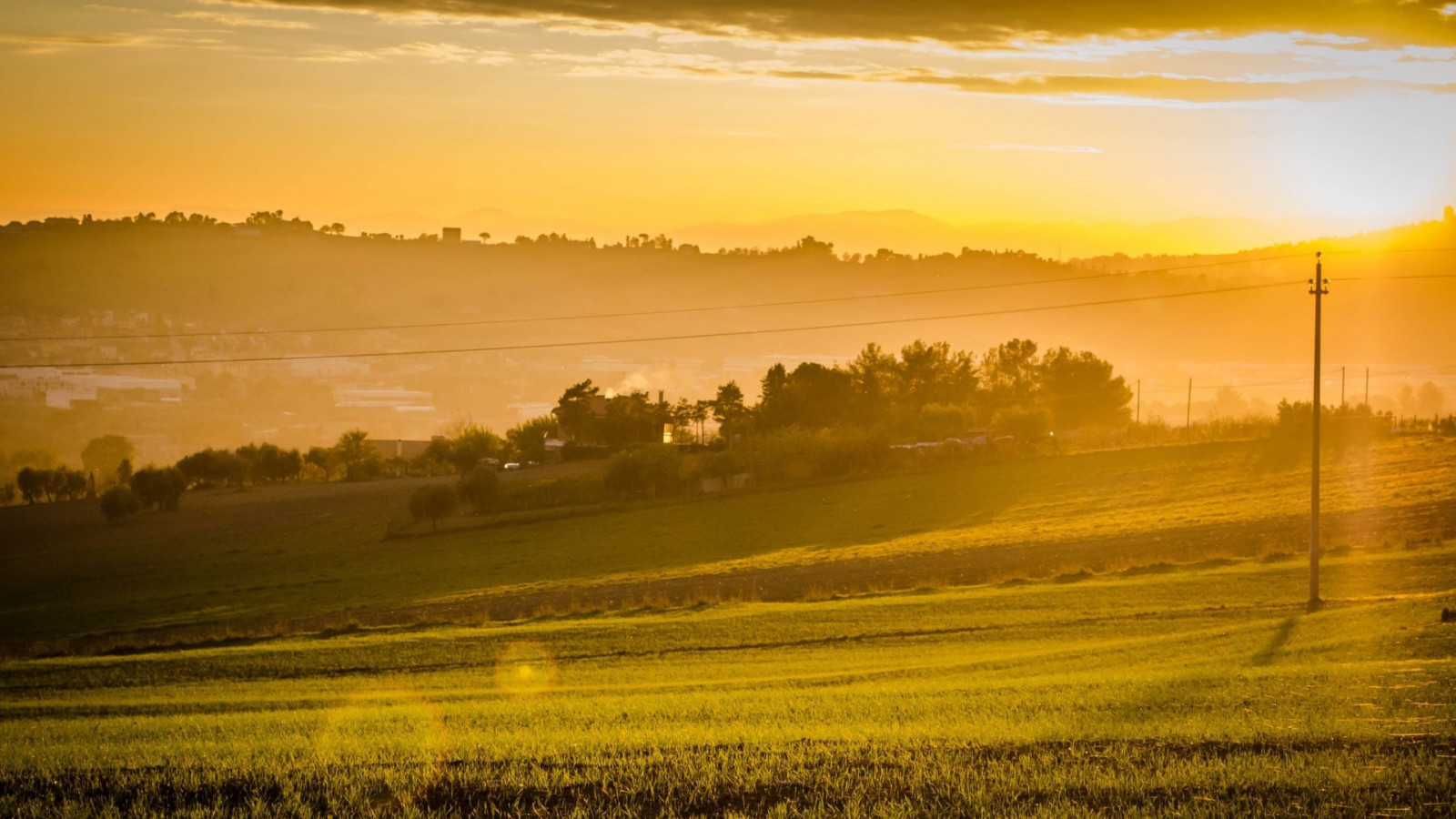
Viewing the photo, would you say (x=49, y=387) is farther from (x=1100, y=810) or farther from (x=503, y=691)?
(x=1100, y=810)

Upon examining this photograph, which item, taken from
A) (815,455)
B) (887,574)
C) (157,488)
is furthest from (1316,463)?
(157,488)

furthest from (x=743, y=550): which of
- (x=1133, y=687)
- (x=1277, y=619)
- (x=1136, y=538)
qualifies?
(x=1133, y=687)

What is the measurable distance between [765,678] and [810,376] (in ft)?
303

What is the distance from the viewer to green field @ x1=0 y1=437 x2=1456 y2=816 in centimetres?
1248

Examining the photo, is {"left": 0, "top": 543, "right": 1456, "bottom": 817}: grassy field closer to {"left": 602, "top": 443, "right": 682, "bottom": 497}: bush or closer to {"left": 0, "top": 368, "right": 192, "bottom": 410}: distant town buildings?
{"left": 602, "top": 443, "right": 682, "bottom": 497}: bush

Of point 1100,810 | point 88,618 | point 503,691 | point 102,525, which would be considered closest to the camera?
point 1100,810

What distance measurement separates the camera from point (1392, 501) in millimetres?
62250

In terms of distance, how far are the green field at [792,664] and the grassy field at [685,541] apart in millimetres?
459

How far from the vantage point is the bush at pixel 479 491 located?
86.7 meters

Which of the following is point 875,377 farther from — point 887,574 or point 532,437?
point 887,574

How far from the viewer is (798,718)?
18188mm

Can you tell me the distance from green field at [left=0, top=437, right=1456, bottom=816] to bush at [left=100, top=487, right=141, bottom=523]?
1241cm

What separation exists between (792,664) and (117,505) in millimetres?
82379

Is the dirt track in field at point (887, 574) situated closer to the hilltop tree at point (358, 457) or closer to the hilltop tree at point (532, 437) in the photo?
the hilltop tree at point (532, 437)
